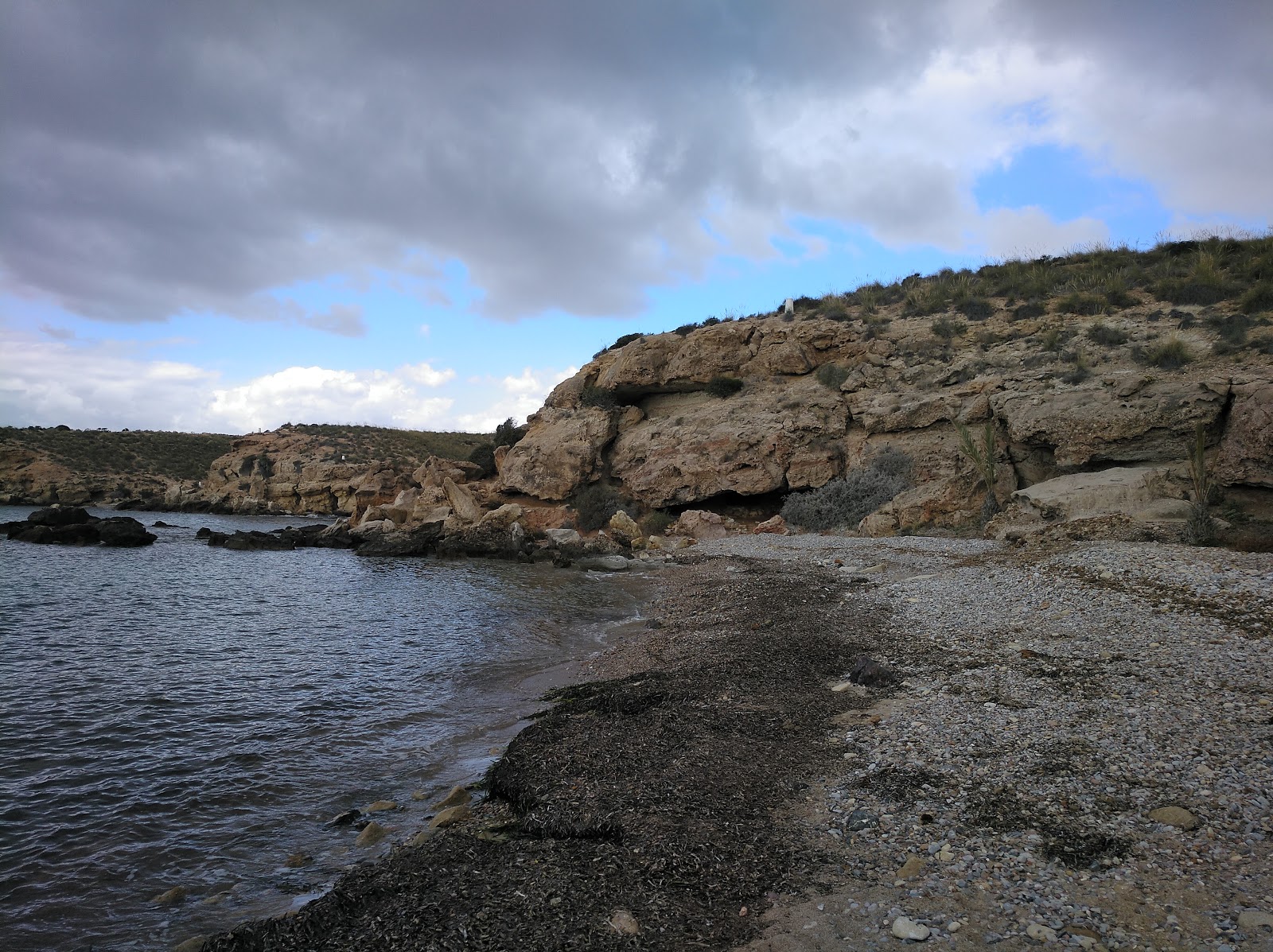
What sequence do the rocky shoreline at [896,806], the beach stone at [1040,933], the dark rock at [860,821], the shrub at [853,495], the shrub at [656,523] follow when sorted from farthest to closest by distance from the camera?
the shrub at [656,523] < the shrub at [853,495] < the dark rock at [860,821] < the rocky shoreline at [896,806] < the beach stone at [1040,933]

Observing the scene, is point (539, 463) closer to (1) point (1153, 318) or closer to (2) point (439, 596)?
(2) point (439, 596)

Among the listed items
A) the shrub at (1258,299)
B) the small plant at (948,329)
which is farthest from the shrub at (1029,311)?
the shrub at (1258,299)

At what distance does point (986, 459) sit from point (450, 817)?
1823 centimetres

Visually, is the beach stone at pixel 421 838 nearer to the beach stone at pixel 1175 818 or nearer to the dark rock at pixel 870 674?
the dark rock at pixel 870 674

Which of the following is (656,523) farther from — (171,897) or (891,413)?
(171,897)

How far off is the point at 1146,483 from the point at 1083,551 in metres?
5.09

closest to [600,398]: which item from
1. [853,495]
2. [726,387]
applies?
[726,387]

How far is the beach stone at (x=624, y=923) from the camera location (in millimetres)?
3500

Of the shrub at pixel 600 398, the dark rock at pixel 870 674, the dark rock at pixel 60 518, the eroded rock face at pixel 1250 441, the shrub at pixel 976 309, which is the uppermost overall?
the shrub at pixel 976 309

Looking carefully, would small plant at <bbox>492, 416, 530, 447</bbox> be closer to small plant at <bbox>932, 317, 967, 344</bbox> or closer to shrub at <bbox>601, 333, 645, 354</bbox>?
shrub at <bbox>601, 333, 645, 354</bbox>

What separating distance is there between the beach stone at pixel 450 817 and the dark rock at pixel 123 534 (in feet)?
92.0

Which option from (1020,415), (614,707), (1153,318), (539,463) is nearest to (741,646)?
(614,707)

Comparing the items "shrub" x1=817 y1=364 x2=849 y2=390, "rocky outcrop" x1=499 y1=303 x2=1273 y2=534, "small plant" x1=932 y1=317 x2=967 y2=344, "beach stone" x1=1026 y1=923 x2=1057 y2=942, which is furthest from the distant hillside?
"beach stone" x1=1026 y1=923 x2=1057 y2=942

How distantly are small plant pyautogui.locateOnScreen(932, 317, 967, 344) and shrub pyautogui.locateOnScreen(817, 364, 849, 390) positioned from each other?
3.59 m
